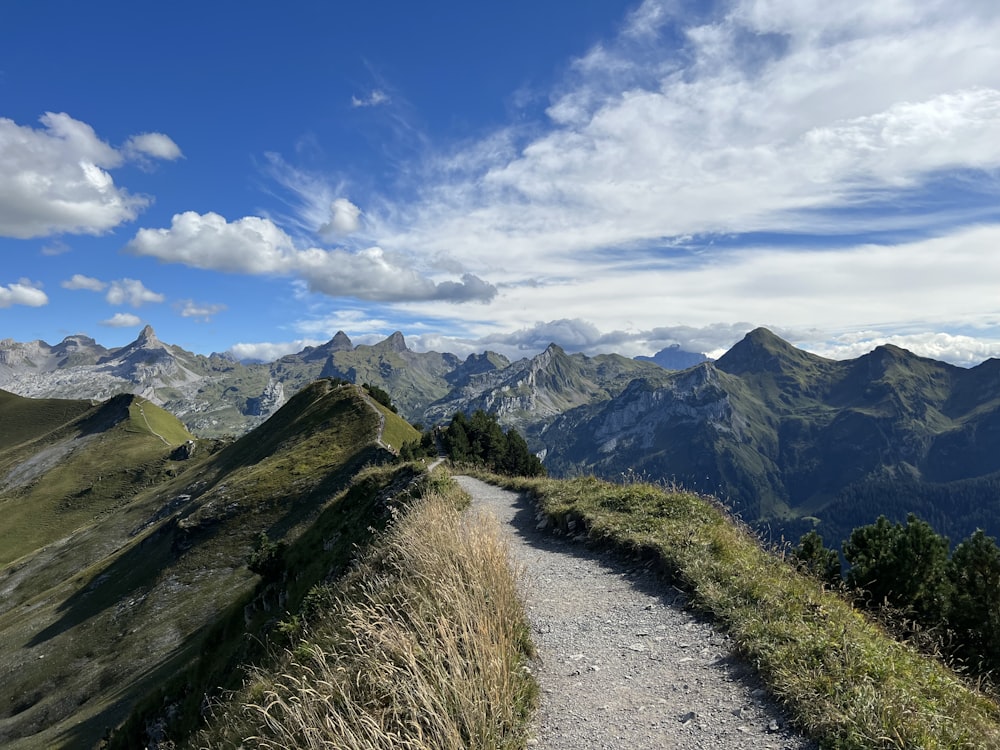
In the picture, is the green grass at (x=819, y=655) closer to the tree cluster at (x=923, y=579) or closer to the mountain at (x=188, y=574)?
the tree cluster at (x=923, y=579)

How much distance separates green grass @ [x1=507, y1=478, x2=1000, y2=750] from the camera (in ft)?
23.0

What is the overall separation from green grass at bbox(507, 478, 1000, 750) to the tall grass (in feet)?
13.9

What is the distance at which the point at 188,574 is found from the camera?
64.2 m

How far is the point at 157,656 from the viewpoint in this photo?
48.7 meters

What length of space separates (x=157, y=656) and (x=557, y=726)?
56.2 metres

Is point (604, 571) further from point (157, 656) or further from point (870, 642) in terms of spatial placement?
point (157, 656)

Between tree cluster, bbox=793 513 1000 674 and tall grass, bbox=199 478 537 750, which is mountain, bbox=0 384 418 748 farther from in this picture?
tree cluster, bbox=793 513 1000 674

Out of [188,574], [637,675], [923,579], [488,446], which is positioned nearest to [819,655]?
[637,675]

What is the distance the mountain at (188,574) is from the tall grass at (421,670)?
387 inches

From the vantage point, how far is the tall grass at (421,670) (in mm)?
6258

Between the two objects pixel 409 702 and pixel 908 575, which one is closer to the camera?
pixel 409 702

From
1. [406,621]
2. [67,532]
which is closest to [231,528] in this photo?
[406,621]

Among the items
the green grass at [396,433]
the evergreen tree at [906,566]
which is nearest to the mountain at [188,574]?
the green grass at [396,433]

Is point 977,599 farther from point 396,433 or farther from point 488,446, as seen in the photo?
point 396,433
